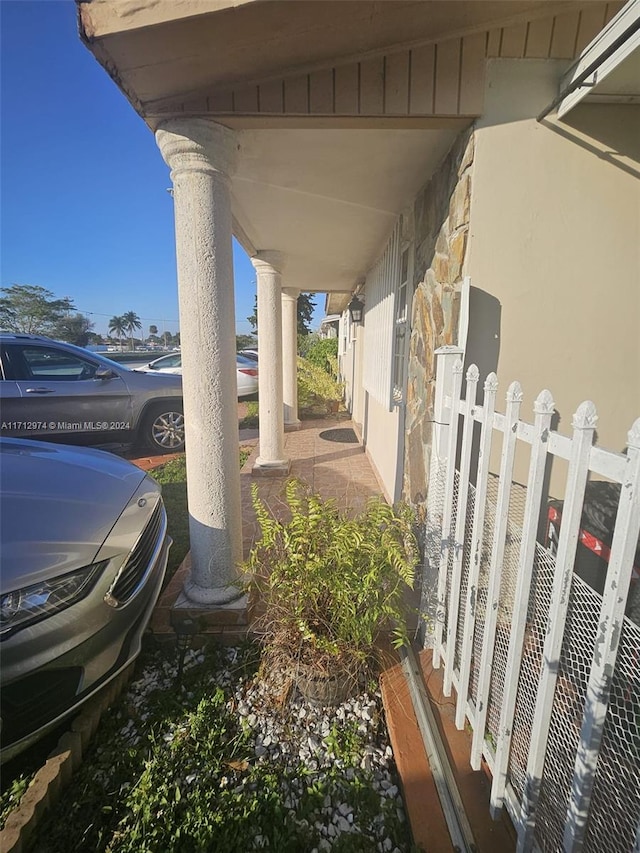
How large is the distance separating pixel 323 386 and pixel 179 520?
6106 mm

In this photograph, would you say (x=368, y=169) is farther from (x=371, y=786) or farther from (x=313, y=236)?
(x=371, y=786)

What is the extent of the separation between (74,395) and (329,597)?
5114mm

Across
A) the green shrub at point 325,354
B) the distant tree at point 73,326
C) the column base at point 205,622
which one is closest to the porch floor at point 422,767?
the column base at point 205,622

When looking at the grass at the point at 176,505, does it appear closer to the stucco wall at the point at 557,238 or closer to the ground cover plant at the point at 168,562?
the ground cover plant at the point at 168,562

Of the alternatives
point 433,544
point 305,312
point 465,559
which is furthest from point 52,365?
point 305,312

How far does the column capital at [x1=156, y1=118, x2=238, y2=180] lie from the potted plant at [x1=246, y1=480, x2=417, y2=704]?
1736 millimetres

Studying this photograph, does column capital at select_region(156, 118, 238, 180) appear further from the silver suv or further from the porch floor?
the silver suv

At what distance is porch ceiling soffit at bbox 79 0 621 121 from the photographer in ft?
4.91

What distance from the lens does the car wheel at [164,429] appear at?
6.20m

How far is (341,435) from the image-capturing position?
718 cm

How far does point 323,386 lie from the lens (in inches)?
374

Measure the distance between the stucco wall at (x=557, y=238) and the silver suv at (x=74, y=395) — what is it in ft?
16.9

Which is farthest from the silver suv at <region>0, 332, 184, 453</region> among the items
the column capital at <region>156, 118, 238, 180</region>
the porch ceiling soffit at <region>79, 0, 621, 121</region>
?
the porch ceiling soffit at <region>79, 0, 621, 121</region>

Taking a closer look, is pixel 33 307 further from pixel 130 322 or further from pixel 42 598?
pixel 42 598
